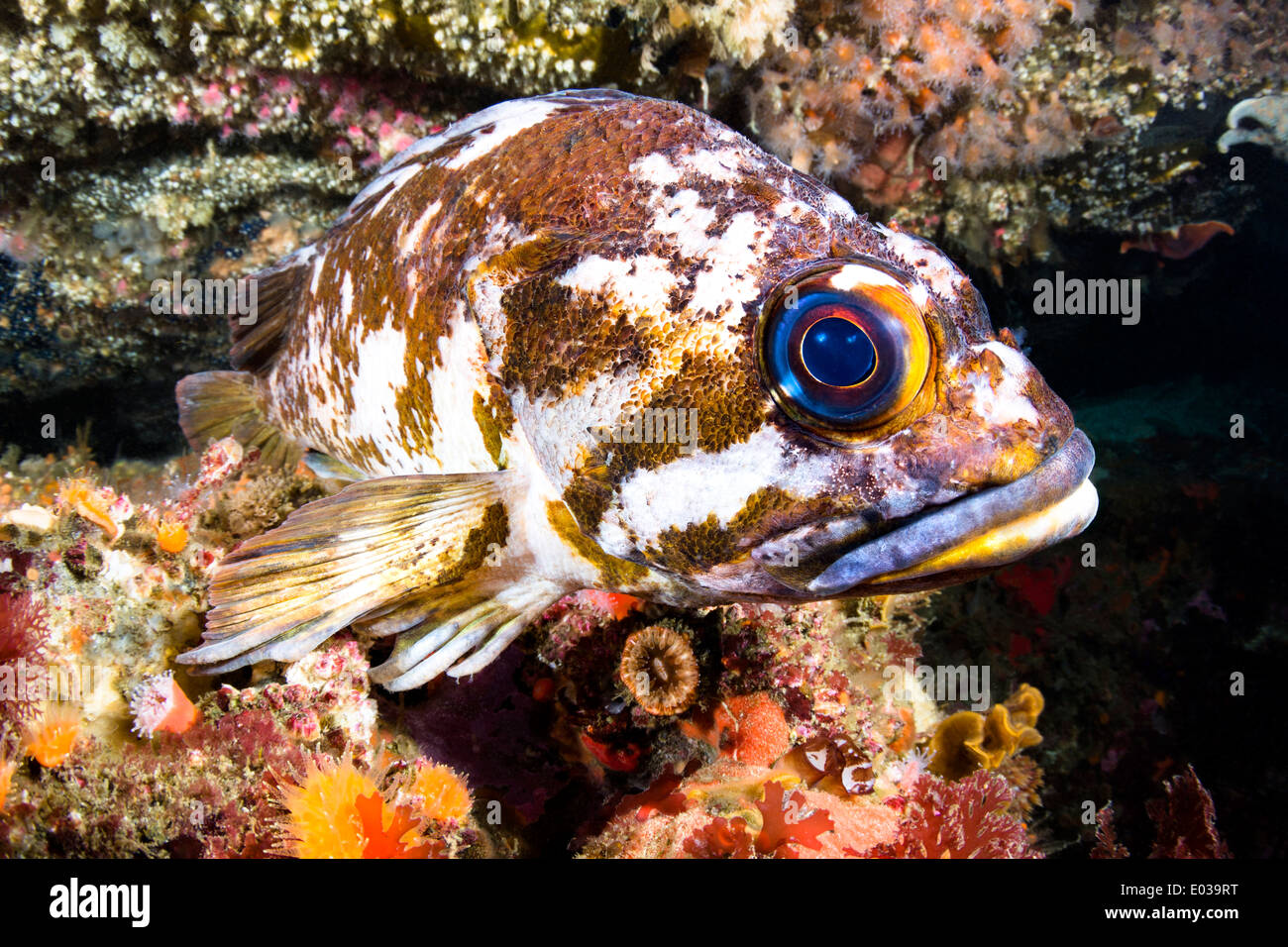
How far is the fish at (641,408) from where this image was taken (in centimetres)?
145

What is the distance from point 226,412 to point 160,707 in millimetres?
1570

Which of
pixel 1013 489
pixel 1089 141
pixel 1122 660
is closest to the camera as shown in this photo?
pixel 1013 489

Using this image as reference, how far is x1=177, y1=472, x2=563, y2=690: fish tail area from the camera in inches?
72.8

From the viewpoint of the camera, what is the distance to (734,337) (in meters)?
1.56

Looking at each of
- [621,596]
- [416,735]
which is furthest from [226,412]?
[621,596]

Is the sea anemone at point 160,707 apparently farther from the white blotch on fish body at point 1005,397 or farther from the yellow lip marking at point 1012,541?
the white blotch on fish body at point 1005,397

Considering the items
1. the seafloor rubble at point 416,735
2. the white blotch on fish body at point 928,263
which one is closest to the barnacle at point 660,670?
the seafloor rubble at point 416,735

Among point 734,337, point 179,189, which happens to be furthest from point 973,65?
point 179,189

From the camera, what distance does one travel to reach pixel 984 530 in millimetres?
1433

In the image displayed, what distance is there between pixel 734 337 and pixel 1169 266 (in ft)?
25.0

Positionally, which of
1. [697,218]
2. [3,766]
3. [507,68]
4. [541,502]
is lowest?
[3,766]

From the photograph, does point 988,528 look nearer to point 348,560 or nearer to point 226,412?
point 348,560

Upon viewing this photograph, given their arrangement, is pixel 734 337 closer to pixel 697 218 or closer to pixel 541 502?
pixel 697 218

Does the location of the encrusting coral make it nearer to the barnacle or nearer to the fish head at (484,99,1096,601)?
the barnacle
